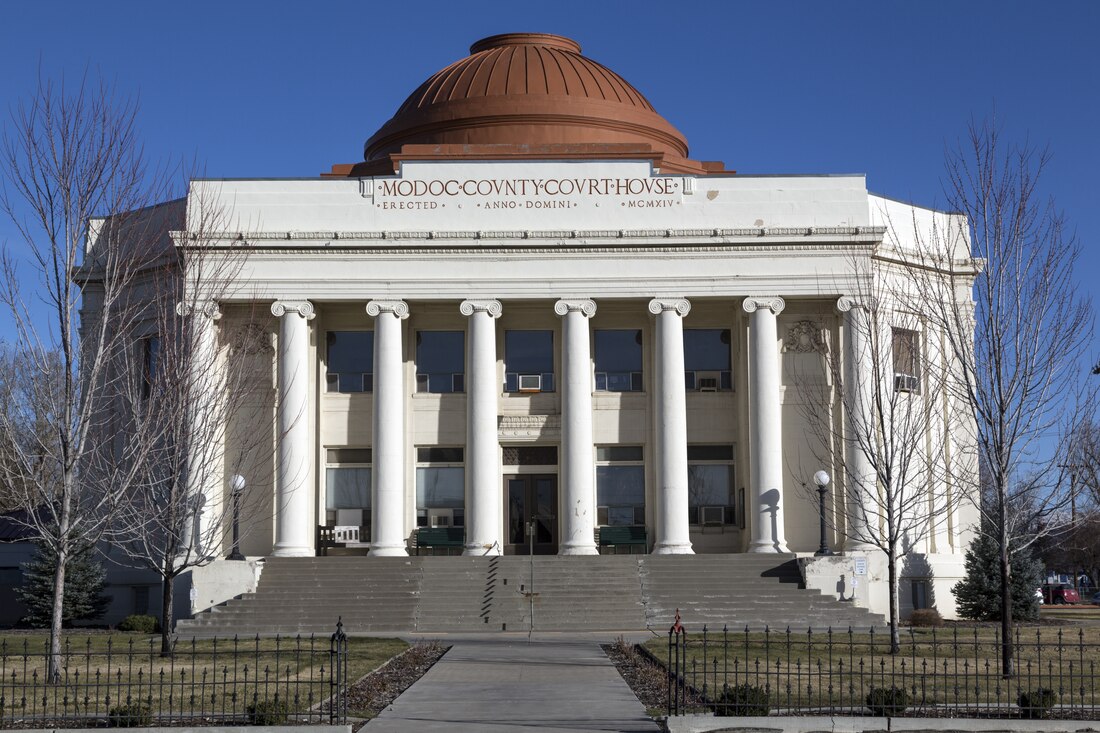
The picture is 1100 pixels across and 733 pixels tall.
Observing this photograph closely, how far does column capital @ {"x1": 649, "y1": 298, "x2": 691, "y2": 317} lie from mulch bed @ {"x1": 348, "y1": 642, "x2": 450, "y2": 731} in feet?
44.5

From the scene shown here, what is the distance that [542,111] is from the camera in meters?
41.0

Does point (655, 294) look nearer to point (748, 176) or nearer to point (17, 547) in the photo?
point (748, 176)

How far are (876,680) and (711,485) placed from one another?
1925cm

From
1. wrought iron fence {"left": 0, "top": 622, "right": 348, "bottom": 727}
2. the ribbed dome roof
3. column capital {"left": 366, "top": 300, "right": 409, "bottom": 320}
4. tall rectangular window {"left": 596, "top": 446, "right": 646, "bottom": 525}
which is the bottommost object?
wrought iron fence {"left": 0, "top": 622, "right": 348, "bottom": 727}

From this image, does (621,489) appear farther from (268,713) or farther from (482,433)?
(268,713)

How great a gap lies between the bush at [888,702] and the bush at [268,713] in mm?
6559

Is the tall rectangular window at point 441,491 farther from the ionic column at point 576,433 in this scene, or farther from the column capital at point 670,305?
the column capital at point 670,305

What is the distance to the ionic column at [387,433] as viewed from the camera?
1389 inches

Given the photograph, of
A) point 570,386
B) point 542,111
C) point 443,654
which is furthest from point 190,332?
point 542,111

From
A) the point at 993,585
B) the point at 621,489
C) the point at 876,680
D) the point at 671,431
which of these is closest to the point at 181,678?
the point at 876,680

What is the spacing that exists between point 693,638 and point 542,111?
20.2m

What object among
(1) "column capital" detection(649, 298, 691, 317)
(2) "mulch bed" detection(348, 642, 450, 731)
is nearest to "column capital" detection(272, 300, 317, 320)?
(1) "column capital" detection(649, 298, 691, 317)

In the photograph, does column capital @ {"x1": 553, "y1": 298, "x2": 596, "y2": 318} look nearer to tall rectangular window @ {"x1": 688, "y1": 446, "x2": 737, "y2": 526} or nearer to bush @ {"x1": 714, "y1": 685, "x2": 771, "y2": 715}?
tall rectangular window @ {"x1": 688, "y1": 446, "x2": 737, "y2": 526}

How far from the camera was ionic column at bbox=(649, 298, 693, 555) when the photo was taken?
3506 centimetres
